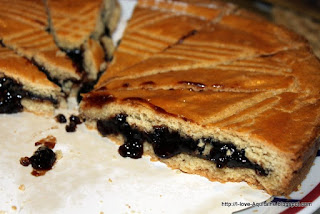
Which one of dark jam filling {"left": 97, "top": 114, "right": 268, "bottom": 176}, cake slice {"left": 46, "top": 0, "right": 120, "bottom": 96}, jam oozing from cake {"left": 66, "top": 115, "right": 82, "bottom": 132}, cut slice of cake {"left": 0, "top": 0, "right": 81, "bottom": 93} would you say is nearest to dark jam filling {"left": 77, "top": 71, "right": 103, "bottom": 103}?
cake slice {"left": 46, "top": 0, "right": 120, "bottom": 96}

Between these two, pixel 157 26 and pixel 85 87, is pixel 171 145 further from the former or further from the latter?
pixel 157 26

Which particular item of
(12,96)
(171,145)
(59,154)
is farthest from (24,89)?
(171,145)

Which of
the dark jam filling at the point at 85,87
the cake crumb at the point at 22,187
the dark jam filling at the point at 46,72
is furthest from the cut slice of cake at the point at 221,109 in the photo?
the cake crumb at the point at 22,187

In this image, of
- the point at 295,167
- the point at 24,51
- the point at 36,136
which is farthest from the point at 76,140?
the point at 295,167

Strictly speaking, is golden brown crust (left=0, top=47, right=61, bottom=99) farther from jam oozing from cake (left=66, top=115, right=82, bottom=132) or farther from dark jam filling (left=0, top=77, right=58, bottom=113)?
jam oozing from cake (left=66, top=115, right=82, bottom=132)

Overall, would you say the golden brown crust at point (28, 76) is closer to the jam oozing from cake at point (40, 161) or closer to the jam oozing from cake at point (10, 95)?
the jam oozing from cake at point (10, 95)
